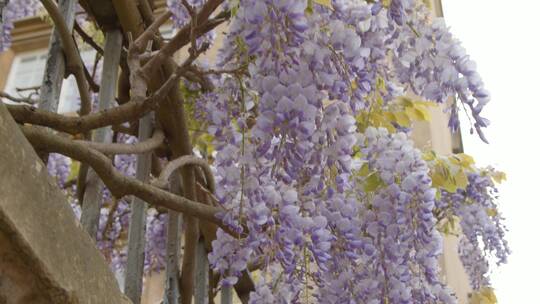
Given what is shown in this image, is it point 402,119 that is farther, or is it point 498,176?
point 498,176

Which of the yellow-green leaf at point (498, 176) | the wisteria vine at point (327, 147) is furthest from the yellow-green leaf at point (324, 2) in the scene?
the yellow-green leaf at point (498, 176)

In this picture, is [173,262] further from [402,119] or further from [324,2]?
[324,2]

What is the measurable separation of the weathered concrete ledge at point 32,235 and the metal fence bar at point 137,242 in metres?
0.91

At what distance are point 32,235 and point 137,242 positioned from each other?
112 centimetres

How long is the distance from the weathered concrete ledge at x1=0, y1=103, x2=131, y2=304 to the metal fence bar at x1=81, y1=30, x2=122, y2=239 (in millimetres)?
640

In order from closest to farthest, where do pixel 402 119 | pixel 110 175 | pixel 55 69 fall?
pixel 110 175 < pixel 55 69 < pixel 402 119

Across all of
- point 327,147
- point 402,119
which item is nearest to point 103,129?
point 327,147

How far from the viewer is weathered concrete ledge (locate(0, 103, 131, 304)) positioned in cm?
77

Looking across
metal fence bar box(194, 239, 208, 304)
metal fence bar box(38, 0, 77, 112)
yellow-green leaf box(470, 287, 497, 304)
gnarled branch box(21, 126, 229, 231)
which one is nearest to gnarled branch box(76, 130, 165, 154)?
gnarled branch box(21, 126, 229, 231)

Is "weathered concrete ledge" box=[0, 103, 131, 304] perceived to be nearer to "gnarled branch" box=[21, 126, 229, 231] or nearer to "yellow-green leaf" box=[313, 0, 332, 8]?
"gnarled branch" box=[21, 126, 229, 231]

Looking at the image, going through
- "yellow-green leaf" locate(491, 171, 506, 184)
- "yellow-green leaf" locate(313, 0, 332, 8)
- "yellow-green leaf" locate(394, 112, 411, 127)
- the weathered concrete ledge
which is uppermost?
"yellow-green leaf" locate(491, 171, 506, 184)

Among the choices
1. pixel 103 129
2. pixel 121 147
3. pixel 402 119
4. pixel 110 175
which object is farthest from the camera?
pixel 402 119

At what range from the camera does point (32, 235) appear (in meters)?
0.80

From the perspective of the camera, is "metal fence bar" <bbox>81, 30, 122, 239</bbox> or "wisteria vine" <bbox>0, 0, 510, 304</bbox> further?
"metal fence bar" <bbox>81, 30, 122, 239</bbox>
